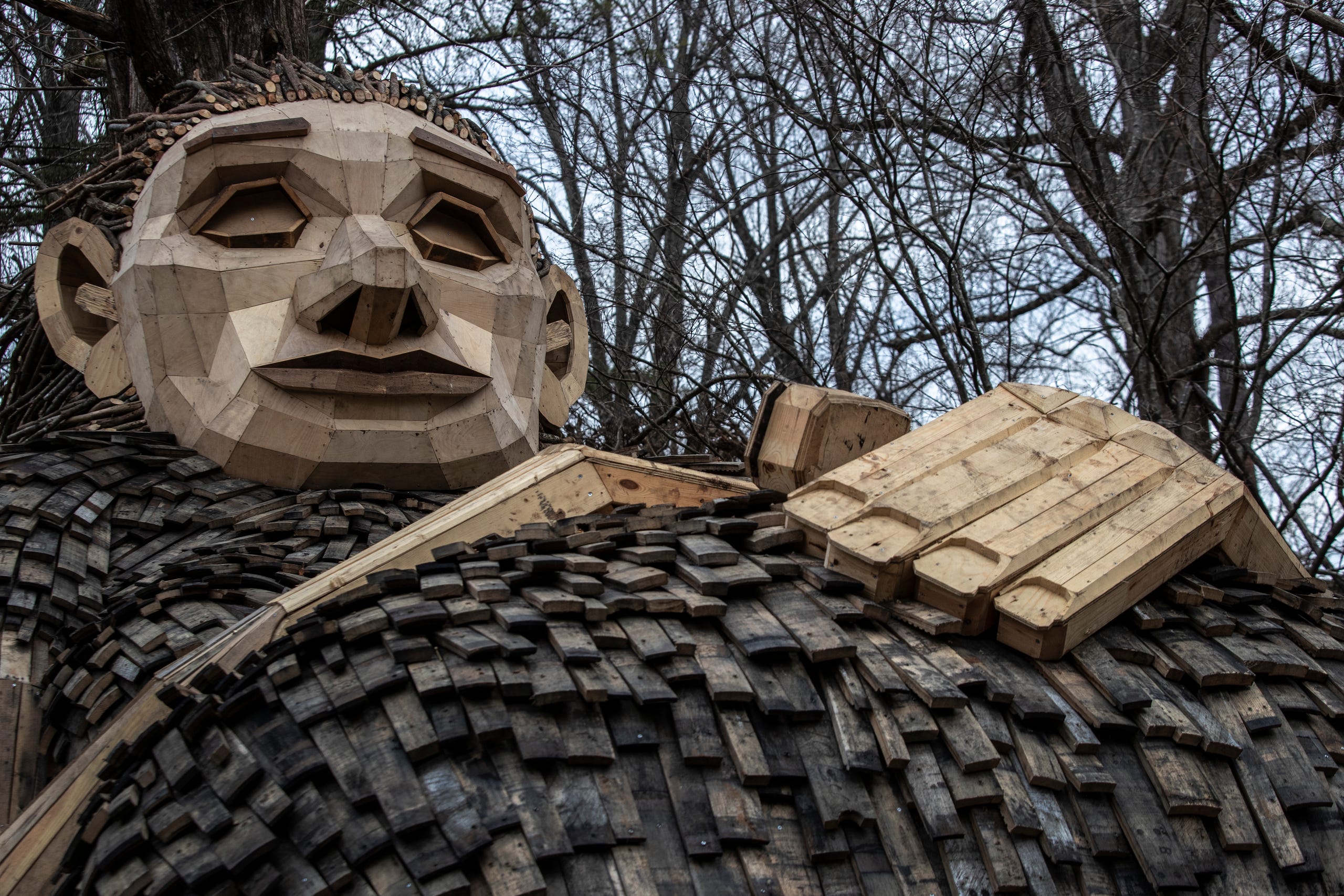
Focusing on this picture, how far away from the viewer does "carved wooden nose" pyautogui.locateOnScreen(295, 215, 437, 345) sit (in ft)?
11.9

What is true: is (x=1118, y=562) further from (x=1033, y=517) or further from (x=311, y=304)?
(x=311, y=304)

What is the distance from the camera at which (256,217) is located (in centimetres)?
393

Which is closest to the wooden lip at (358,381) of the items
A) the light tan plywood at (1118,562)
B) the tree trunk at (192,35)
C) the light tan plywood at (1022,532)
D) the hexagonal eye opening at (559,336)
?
the hexagonal eye opening at (559,336)

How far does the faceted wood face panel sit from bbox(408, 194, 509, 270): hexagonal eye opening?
5.72ft

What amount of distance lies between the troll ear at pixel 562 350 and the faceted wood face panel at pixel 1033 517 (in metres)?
1.88

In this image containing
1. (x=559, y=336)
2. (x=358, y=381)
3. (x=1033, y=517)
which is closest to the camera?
(x=1033, y=517)

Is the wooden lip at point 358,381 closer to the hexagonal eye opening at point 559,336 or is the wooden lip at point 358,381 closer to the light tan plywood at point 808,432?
the hexagonal eye opening at point 559,336

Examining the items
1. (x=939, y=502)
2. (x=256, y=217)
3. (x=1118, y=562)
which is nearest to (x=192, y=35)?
(x=256, y=217)

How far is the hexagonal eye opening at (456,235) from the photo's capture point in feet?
13.3

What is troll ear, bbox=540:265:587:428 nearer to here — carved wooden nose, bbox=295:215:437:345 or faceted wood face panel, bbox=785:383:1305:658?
carved wooden nose, bbox=295:215:437:345

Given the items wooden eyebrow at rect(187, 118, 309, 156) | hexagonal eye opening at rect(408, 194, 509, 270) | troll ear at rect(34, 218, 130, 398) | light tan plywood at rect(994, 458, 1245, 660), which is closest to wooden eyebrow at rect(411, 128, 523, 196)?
hexagonal eye opening at rect(408, 194, 509, 270)

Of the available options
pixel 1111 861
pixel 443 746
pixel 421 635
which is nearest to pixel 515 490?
pixel 421 635

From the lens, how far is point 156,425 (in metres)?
4.01

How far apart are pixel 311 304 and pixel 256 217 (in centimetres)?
43
